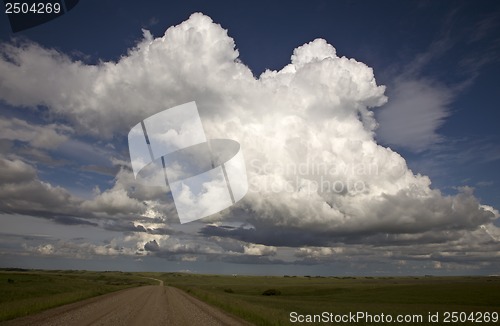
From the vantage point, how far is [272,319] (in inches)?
947

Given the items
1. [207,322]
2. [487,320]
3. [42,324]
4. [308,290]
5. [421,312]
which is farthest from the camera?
[308,290]

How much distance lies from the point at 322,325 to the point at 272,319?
Result: 12.9 feet

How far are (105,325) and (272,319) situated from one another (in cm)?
1024

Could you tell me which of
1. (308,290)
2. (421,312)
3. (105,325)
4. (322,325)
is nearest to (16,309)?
(105,325)

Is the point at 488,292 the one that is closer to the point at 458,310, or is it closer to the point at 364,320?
the point at 458,310

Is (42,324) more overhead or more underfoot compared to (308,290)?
more overhead

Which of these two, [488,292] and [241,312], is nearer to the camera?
[241,312]

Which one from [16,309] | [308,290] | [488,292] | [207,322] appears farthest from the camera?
[308,290]

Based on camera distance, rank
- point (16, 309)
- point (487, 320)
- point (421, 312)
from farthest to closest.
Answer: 1. point (421, 312)
2. point (487, 320)
3. point (16, 309)

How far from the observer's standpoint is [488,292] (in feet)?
184

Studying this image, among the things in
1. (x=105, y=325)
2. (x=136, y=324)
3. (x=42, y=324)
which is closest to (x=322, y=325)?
(x=136, y=324)

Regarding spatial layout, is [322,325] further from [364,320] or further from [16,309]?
[16,309]

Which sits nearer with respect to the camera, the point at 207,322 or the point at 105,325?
the point at 105,325

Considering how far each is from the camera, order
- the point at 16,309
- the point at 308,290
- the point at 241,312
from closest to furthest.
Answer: the point at 16,309 → the point at 241,312 → the point at 308,290
